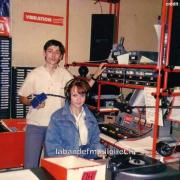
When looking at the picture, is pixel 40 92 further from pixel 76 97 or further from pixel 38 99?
pixel 76 97

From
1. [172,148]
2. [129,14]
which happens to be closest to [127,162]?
[172,148]

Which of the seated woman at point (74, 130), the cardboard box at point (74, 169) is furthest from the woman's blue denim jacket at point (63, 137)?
the cardboard box at point (74, 169)

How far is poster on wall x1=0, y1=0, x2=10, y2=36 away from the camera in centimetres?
325

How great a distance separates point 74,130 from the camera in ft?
6.73

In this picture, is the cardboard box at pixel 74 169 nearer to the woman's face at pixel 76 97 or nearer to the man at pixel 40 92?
the woman's face at pixel 76 97

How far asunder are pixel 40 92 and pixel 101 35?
1384 mm

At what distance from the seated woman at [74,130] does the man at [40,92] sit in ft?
1.77

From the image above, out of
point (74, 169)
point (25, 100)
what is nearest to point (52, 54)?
point (25, 100)

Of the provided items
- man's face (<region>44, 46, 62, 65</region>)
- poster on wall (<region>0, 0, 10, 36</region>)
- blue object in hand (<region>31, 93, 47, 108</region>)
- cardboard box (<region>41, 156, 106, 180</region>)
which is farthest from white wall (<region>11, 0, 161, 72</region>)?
cardboard box (<region>41, 156, 106, 180</region>)

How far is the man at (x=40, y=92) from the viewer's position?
103 inches

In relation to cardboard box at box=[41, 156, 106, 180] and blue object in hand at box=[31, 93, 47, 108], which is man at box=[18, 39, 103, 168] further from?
cardboard box at box=[41, 156, 106, 180]

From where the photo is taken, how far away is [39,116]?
2.62m

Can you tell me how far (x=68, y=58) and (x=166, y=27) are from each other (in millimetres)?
1965

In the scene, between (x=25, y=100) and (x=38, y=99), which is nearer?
(x=38, y=99)
